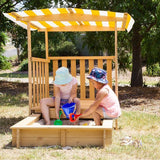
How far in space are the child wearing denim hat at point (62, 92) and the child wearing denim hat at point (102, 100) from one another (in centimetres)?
55

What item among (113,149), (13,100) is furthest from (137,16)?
(113,149)

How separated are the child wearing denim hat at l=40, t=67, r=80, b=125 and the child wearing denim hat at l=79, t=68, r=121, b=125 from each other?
Result: 55cm

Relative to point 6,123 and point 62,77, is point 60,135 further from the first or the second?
point 6,123

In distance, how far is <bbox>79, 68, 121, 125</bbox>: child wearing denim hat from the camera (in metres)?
4.62

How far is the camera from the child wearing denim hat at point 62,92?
512cm

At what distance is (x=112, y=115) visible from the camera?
477 centimetres

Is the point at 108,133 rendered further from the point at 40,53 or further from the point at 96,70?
the point at 40,53

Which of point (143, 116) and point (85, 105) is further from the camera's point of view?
point (143, 116)

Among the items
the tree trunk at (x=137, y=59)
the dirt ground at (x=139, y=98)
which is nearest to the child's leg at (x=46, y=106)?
the dirt ground at (x=139, y=98)

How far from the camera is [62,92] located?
5.27 metres

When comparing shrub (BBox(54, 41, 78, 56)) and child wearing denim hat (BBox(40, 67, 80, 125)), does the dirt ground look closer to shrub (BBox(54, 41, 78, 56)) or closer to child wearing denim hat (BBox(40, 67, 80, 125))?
child wearing denim hat (BBox(40, 67, 80, 125))

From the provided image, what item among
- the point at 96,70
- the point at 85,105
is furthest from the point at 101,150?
the point at 85,105

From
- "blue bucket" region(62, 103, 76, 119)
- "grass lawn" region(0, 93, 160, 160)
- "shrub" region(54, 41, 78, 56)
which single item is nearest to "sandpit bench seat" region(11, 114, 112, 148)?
"grass lawn" region(0, 93, 160, 160)

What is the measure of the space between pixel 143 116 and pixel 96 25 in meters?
2.22
